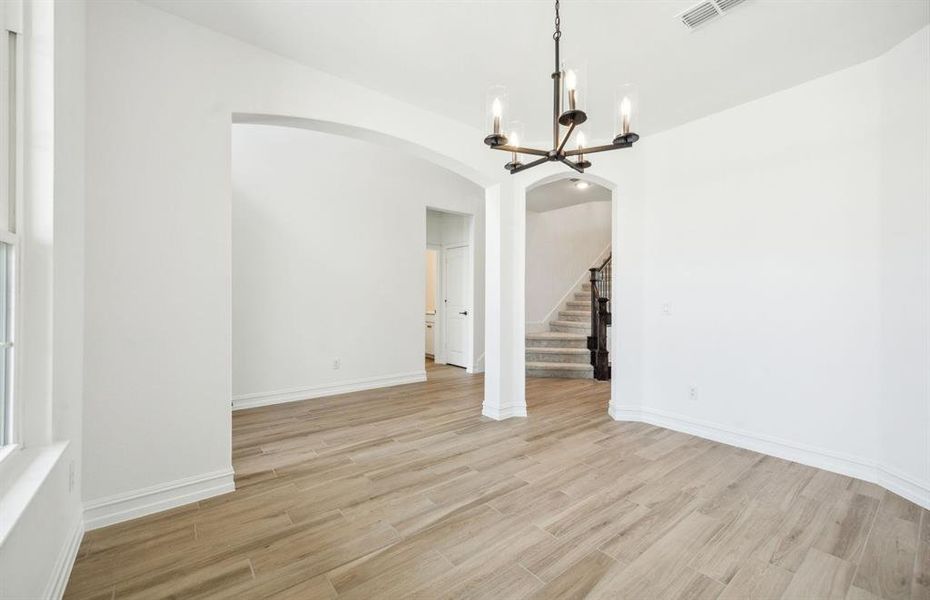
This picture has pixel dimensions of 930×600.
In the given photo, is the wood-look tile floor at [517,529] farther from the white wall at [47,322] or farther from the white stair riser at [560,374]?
the white stair riser at [560,374]

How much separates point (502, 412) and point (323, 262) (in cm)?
280

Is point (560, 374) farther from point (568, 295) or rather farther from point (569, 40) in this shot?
point (569, 40)

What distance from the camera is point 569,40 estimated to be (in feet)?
7.89

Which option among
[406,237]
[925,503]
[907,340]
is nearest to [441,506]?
[925,503]

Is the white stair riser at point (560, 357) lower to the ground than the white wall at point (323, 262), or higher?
lower

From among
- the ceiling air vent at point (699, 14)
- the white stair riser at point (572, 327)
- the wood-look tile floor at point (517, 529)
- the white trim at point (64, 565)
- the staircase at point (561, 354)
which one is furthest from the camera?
the white stair riser at point (572, 327)

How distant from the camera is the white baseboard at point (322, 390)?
13.9 feet

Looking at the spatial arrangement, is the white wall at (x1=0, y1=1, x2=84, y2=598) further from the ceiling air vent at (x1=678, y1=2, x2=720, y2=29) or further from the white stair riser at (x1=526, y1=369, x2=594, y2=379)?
the white stair riser at (x1=526, y1=369, x2=594, y2=379)

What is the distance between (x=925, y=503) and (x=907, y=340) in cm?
94

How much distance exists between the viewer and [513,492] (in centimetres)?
240

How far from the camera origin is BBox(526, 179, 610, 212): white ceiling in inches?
225

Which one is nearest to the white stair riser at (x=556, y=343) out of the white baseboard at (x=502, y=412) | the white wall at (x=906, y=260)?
the white baseboard at (x=502, y=412)

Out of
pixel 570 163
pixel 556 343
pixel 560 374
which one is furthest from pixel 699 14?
pixel 556 343

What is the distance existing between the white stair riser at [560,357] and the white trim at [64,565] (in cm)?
518
